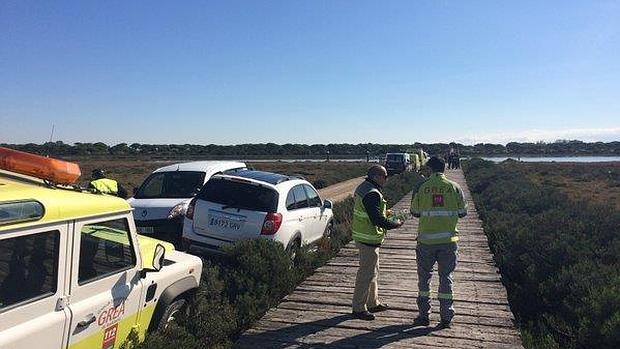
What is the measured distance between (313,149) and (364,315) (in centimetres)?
11242

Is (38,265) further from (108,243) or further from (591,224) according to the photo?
(591,224)

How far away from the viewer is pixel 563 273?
8.33m

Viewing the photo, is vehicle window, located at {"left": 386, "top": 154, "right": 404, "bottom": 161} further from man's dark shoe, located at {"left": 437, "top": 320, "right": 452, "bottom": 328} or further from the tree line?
the tree line

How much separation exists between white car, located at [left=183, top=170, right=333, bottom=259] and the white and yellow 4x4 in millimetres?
3480

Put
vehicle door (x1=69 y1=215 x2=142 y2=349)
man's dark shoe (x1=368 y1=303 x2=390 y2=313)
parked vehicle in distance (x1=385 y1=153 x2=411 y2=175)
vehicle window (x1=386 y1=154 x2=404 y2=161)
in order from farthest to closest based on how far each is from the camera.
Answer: vehicle window (x1=386 y1=154 x2=404 y2=161), parked vehicle in distance (x1=385 y1=153 x2=411 y2=175), man's dark shoe (x1=368 y1=303 x2=390 y2=313), vehicle door (x1=69 y1=215 x2=142 y2=349)

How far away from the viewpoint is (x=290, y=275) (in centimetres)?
813

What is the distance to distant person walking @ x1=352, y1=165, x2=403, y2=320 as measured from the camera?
6.66m

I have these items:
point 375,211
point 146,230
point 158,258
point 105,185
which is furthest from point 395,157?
point 158,258

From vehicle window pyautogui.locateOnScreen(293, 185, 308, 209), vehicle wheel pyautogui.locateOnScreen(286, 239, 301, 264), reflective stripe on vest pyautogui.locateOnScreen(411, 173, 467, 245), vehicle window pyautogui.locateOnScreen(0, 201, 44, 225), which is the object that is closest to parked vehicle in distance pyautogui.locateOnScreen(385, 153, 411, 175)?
vehicle window pyautogui.locateOnScreen(293, 185, 308, 209)

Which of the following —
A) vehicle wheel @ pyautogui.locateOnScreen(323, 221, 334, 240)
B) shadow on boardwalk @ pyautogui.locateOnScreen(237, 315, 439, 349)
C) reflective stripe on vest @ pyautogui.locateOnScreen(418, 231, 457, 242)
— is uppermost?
reflective stripe on vest @ pyautogui.locateOnScreen(418, 231, 457, 242)

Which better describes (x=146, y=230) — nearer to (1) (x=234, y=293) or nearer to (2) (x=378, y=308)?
(1) (x=234, y=293)

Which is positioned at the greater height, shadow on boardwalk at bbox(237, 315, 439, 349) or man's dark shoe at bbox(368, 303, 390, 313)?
man's dark shoe at bbox(368, 303, 390, 313)

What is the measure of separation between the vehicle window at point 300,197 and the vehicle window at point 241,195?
0.89 meters

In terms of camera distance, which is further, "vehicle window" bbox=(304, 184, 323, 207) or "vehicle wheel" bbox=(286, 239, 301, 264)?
"vehicle window" bbox=(304, 184, 323, 207)
